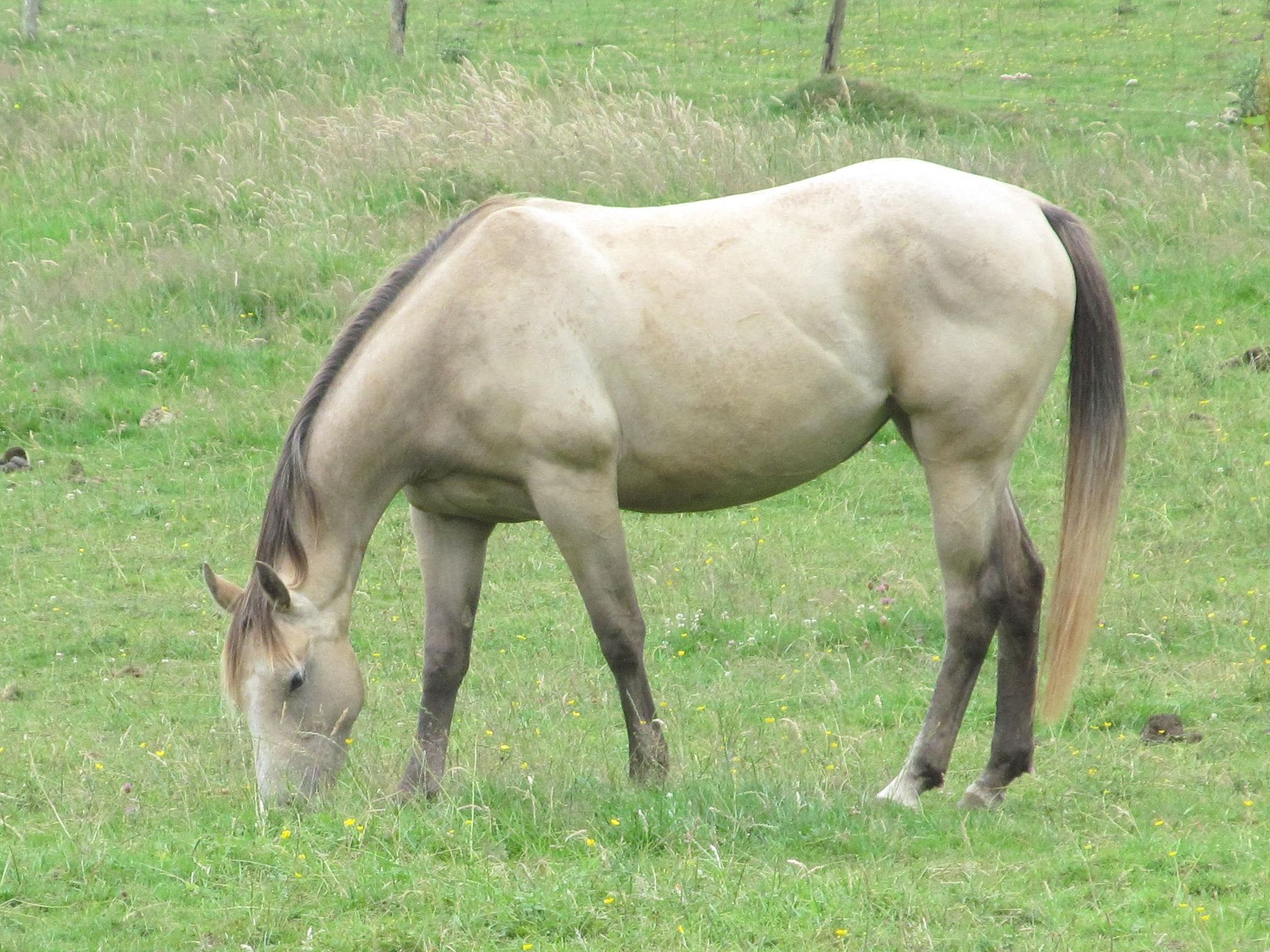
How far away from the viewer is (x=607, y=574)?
15.5 ft

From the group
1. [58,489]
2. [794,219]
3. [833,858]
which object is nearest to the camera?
[833,858]

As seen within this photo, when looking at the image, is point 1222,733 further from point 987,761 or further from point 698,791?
point 698,791

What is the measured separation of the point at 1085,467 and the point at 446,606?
7.20ft

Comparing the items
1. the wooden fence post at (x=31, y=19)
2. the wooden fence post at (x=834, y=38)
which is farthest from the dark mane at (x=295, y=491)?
the wooden fence post at (x=31, y=19)

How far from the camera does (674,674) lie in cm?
628

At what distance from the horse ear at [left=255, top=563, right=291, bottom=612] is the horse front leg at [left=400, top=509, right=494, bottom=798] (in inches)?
22.0

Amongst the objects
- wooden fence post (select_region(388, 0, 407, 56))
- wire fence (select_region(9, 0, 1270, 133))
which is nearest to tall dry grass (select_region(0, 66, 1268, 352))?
wire fence (select_region(9, 0, 1270, 133))

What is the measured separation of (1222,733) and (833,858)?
1987mm

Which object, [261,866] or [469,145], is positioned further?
[469,145]

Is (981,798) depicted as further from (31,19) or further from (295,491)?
(31,19)

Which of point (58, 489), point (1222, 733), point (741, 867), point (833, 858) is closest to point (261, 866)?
point (741, 867)

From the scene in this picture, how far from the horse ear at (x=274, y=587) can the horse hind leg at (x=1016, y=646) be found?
227 centimetres

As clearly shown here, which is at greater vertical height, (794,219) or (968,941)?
(794,219)

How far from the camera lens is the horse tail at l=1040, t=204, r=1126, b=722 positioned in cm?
493
